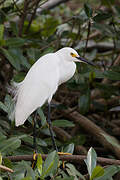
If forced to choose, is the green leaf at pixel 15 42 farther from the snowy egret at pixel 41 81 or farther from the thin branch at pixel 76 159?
the thin branch at pixel 76 159

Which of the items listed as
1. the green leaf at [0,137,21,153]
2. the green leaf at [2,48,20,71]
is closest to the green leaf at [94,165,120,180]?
the green leaf at [0,137,21,153]

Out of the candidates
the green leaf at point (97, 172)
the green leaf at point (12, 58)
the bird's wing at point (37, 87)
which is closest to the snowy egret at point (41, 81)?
the bird's wing at point (37, 87)

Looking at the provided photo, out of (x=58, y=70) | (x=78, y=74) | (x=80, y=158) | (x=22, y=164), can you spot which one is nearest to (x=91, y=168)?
(x=80, y=158)

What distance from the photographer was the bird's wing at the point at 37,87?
1272 millimetres

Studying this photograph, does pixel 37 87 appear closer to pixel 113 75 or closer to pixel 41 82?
pixel 41 82

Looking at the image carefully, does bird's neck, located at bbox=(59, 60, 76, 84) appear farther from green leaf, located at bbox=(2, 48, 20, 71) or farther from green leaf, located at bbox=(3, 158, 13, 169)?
green leaf, located at bbox=(2, 48, 20, 71)

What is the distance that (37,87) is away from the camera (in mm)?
1274

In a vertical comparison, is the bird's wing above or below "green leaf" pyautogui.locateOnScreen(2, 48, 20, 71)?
below

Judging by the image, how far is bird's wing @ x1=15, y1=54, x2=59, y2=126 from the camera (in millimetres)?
1272

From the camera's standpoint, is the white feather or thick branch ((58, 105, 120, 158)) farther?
thick branch ((58, 105, 120, 158))

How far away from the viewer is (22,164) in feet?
3.80

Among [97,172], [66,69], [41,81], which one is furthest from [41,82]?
[97,172]

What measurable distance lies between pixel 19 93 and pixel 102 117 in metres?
1.24

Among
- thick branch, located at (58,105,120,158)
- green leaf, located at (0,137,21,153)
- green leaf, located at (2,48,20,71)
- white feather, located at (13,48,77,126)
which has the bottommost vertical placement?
thick branch, located at (58,105,120,158)
